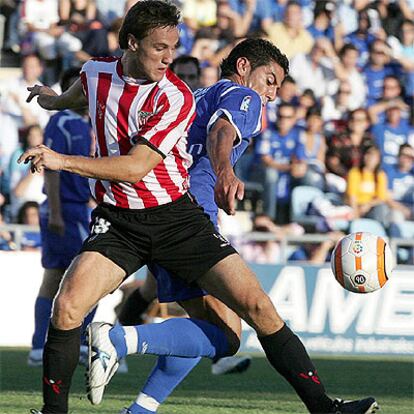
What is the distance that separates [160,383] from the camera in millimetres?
6141

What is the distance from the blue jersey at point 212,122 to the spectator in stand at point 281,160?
8258 millimetres

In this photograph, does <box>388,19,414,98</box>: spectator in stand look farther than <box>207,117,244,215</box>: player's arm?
Yes

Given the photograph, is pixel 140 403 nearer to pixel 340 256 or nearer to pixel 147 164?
pixel 147 164

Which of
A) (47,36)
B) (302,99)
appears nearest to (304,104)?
(302,99)

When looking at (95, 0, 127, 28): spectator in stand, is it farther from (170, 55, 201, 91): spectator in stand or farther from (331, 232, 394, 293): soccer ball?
(331, 232, 394, 293): soccer ball

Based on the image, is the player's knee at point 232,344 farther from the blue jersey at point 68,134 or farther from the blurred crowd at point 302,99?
the blurred crowd at point 302,99

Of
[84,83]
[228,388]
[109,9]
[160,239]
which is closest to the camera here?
[160,239]

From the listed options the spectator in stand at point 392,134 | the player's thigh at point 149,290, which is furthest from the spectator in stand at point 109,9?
the player's thigh at point 149,290

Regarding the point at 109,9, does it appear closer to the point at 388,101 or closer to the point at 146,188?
the point at 388,101

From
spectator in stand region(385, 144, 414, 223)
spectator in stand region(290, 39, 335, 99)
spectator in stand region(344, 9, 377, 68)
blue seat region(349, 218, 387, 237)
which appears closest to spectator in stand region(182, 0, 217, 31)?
spectator in stand region(290, 39, 335, 99)

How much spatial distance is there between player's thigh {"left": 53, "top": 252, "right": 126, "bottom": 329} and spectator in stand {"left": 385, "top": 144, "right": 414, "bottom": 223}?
1001 centimetres

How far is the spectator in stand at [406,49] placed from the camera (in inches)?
690

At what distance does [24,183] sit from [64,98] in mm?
7812

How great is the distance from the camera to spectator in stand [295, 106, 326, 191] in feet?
49.0
